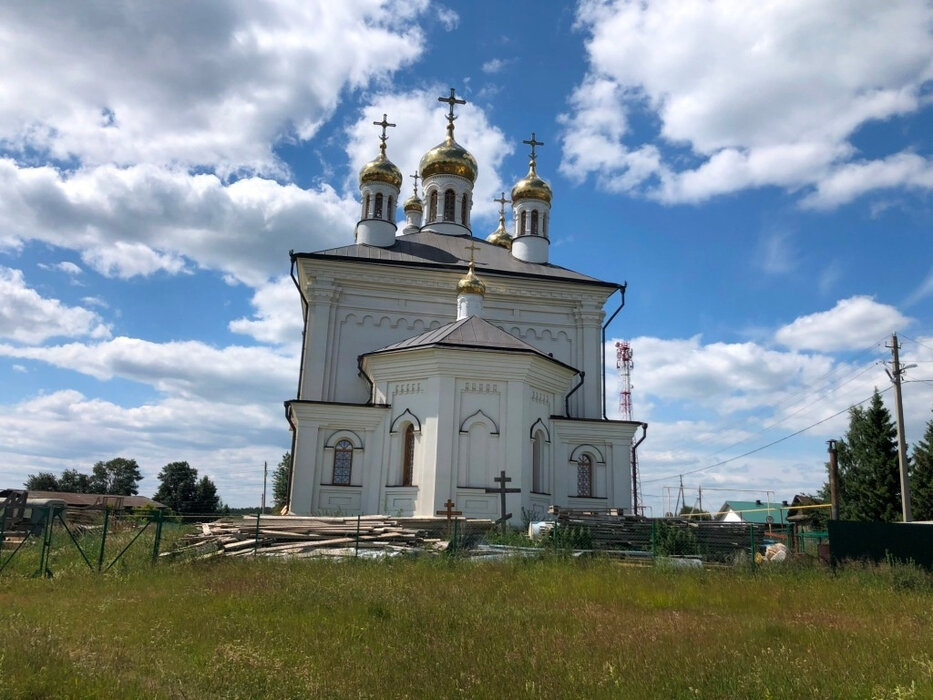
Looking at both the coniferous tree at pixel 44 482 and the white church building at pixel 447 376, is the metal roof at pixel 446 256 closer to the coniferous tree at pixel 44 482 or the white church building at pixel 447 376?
the white church building at pixel 447 376

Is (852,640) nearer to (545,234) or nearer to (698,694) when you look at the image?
(698,694)

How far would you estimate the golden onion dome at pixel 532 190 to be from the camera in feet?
91.9

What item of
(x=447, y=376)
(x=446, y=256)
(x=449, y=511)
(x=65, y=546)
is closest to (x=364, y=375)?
(x=447, y=376)

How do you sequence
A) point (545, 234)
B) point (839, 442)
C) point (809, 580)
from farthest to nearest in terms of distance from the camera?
point (839, 442) → point (545, 234) → point (809, 580)

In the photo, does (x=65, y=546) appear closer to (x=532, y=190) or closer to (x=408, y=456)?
(x=408, y=456)

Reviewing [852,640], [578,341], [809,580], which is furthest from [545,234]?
[852,640]

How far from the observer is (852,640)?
23.4ft

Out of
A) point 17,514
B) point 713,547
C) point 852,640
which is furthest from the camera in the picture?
point 17,514

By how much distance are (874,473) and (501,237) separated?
747 inches

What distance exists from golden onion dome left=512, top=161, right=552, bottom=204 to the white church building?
55mm

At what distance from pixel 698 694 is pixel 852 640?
2719 millimetres

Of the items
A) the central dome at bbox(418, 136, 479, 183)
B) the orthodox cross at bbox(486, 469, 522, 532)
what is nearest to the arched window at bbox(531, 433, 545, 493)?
the orthodox cross at bbox(486, 469, 522, 532)

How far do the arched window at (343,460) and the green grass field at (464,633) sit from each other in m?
7.99

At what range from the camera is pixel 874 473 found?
88.9 ft
